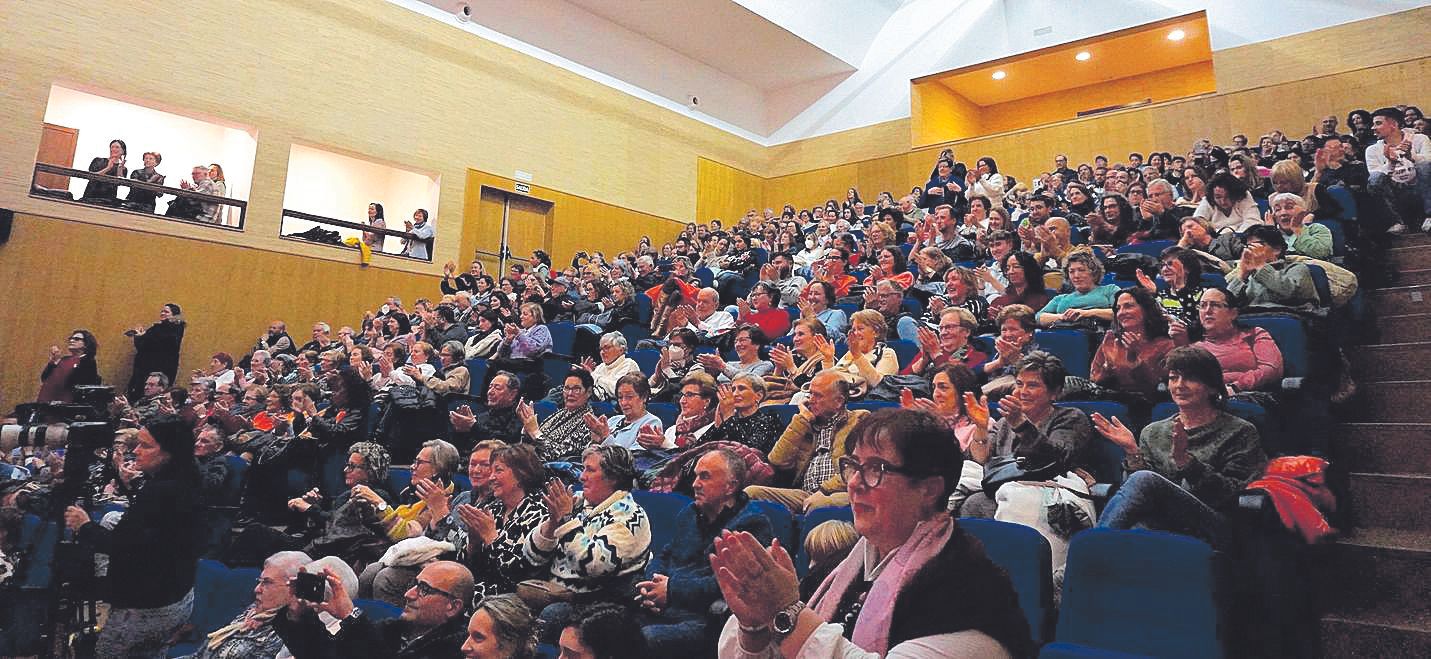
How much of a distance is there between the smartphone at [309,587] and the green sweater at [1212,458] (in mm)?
1339

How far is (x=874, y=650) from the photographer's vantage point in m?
0.60

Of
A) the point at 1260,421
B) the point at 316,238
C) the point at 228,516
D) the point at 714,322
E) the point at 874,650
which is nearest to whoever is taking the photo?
the point at 874,650

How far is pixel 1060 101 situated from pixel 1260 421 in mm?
6559

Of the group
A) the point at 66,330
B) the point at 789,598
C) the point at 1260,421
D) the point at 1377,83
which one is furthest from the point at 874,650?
the point at 1377,83

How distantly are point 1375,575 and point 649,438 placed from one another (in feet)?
4.79

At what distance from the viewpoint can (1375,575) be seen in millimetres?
1238

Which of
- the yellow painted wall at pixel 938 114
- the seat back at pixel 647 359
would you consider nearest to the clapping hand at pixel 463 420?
the seat back at pixel 647 359

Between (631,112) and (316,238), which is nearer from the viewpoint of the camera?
(316,238)

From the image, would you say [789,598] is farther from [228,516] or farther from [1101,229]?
[1101,229]

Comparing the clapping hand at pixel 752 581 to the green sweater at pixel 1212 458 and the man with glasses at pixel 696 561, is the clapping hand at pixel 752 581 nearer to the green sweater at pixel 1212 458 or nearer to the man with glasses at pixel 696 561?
the man with glasses at pixel 696 561

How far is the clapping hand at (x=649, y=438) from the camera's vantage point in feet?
6.82

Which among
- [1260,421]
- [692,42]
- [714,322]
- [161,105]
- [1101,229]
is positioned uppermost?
[692,42]

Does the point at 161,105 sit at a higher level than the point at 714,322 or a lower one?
higher

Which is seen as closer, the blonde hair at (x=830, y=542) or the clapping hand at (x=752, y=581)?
the clapping hand at (x=752, y=581)
